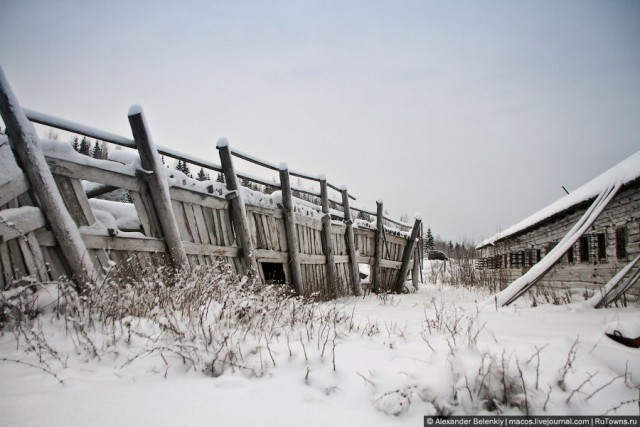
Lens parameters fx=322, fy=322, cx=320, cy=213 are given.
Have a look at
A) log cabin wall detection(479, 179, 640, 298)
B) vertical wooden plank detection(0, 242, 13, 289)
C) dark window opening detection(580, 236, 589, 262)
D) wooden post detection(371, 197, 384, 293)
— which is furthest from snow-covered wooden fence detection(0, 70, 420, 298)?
dark window opening detection(580, 236, 589, 262)

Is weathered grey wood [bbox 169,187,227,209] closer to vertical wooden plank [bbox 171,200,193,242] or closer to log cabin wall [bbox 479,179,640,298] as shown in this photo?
vertical wooden plank [bbox 171,200,193,242]

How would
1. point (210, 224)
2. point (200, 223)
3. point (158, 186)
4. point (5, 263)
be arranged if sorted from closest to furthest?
1. point (5, 263)
2. point (158, 186)
3. point (200, 223)
4. point (210, 224)

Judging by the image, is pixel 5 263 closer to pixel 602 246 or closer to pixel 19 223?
pixel 19 223

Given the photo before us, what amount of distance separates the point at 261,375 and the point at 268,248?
3.93 m

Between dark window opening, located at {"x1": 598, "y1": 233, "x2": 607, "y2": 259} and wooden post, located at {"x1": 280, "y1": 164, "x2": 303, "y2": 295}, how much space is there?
22.4 ft

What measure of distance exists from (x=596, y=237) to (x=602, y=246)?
0.26 meters

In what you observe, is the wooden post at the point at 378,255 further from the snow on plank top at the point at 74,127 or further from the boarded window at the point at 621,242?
the snow on plank top at the point at 74,127

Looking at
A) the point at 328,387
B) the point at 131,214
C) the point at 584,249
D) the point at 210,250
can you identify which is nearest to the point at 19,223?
the point at 131,214

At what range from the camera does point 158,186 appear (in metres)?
4.09

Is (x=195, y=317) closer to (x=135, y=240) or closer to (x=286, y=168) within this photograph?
(x=135, y=240)

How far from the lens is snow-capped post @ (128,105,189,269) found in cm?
393

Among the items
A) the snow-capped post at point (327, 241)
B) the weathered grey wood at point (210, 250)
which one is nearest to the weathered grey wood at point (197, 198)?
the weathered grey wood at point (210, 250)

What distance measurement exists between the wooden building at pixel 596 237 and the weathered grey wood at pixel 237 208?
4.24 metres

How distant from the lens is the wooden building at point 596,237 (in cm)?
551
